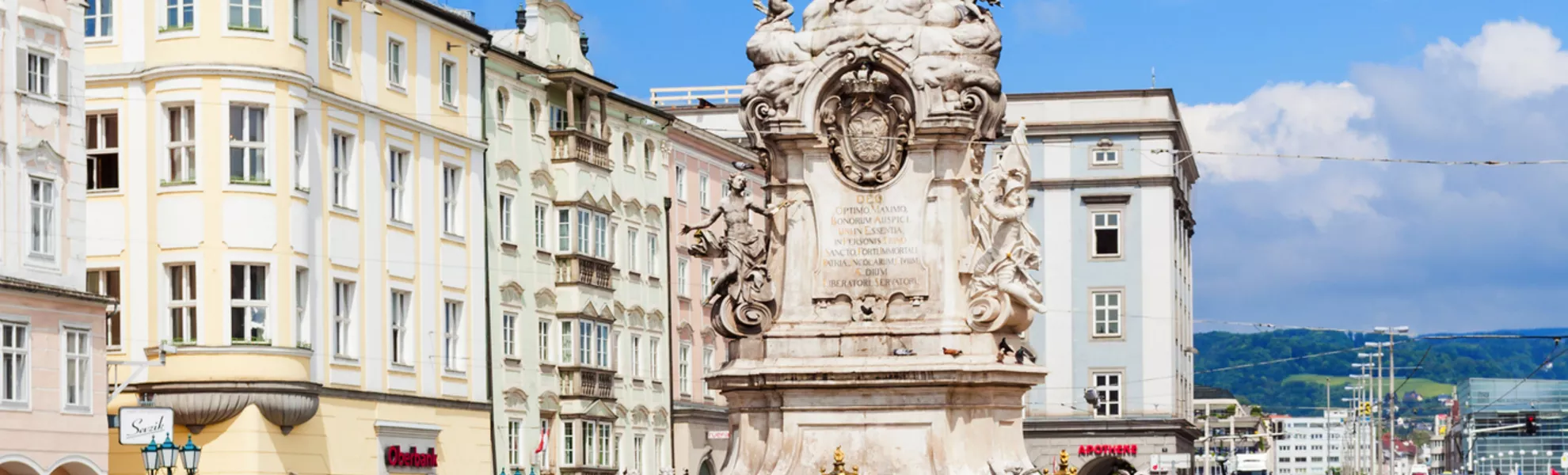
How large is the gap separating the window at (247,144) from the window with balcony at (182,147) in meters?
0.81

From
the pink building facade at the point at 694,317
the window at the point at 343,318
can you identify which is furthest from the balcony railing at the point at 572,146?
the window at the point at 343,318

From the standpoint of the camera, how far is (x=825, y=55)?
3612cm

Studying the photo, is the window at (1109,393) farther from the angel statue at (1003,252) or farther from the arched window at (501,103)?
the angel statue at (1003,252)

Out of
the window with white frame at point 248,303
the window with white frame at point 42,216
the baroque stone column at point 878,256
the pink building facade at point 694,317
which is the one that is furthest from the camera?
the pink building facade at point 694,317

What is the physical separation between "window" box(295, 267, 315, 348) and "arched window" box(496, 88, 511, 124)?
13.6 metres

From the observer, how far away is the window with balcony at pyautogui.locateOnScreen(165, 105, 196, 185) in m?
59.9

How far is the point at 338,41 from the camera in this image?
212ft

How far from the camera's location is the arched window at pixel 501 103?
74.8m

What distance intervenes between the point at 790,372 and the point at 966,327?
90.0 inches

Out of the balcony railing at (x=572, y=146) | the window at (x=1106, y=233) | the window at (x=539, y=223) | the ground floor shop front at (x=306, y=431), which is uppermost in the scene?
the balcony railing at (x=572, y=146)

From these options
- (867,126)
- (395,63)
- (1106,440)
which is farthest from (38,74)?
(1106,440)

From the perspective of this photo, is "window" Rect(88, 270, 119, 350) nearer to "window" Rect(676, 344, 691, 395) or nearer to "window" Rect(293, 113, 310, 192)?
"window" Rect(293, 113, 310, 192)

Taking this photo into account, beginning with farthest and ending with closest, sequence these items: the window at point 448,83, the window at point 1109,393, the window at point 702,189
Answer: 1. the window at point 1109,393
2. the window at point 702,189
3. the window at point 448,83

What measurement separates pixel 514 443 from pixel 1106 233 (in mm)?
33920
